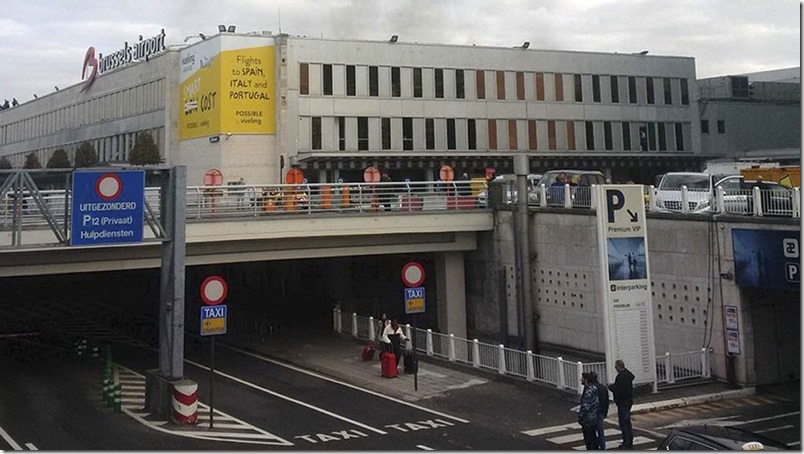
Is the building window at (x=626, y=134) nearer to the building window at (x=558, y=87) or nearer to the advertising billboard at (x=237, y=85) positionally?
the building window at (x=558, y=87)

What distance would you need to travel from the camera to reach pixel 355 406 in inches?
779

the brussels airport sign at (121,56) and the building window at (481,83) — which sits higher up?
the brussels airport sign at (121,56)

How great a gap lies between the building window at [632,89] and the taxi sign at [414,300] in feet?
148

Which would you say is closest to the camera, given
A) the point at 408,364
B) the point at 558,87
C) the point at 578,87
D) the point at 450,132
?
the point at 408,364

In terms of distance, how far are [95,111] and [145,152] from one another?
18262 mm

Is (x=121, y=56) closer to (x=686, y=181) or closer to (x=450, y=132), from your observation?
(x=450, y=132)

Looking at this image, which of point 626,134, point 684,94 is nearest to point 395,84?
point 626,134

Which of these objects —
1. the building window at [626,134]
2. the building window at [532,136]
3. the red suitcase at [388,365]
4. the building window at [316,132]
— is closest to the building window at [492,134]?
the building window at [532,136]

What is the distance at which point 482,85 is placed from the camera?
57094mm

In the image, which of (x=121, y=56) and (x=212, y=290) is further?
(x=121, y=56)

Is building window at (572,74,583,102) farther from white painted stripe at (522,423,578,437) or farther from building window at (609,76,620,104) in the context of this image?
white painted stripe at (522,423,578,437)

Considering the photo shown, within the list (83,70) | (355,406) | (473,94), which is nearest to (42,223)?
(355,406)

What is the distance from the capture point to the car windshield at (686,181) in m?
30.2

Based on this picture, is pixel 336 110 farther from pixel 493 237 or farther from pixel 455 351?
pixel 455 351
